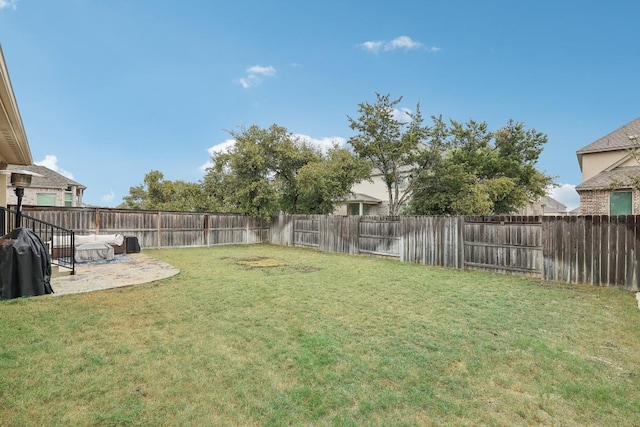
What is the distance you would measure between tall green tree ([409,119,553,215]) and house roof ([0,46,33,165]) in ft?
50.6

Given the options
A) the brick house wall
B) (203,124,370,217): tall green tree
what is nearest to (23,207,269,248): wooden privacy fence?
(203,124,370,217): tall green tree

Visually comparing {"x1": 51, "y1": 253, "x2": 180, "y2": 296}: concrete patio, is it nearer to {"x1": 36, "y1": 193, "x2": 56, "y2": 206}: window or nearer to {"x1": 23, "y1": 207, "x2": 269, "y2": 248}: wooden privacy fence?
{"x1": 23, "y1": 207, "x2": 269, "y2": 248}: wooden privacy fence

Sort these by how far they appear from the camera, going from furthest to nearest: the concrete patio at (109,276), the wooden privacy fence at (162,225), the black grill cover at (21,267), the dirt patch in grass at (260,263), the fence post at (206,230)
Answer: the fence post at (206,230)
the wooden privacy fence at (162,225)
the dirt patch in grass at (260,263)
the concrete patio at (109,276)
the black grill cover at (21,267)

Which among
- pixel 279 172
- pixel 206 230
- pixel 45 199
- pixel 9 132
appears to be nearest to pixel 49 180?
pixel 45 199

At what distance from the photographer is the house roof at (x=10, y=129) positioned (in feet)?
10.5

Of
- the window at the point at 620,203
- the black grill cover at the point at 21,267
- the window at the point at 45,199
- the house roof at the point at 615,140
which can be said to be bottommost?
the black grill cover at the point at 21,267

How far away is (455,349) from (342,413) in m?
1.73

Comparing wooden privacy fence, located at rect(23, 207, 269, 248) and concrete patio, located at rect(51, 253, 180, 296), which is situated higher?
wooden privacy fence, located at rect(23, 207, 269, 248)

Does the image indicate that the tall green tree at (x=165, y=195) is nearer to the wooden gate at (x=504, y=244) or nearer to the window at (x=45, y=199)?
the window at (x=45, y=199)

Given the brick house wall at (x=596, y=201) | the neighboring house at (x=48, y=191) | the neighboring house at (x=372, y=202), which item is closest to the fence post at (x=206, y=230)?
the neighboring house at (x=48, y=191)

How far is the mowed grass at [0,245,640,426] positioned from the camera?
7.23ft

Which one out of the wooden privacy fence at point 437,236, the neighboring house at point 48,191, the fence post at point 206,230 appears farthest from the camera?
the neighboring house at point 48,191

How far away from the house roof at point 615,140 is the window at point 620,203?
2.40 m

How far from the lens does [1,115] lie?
13.2ft
